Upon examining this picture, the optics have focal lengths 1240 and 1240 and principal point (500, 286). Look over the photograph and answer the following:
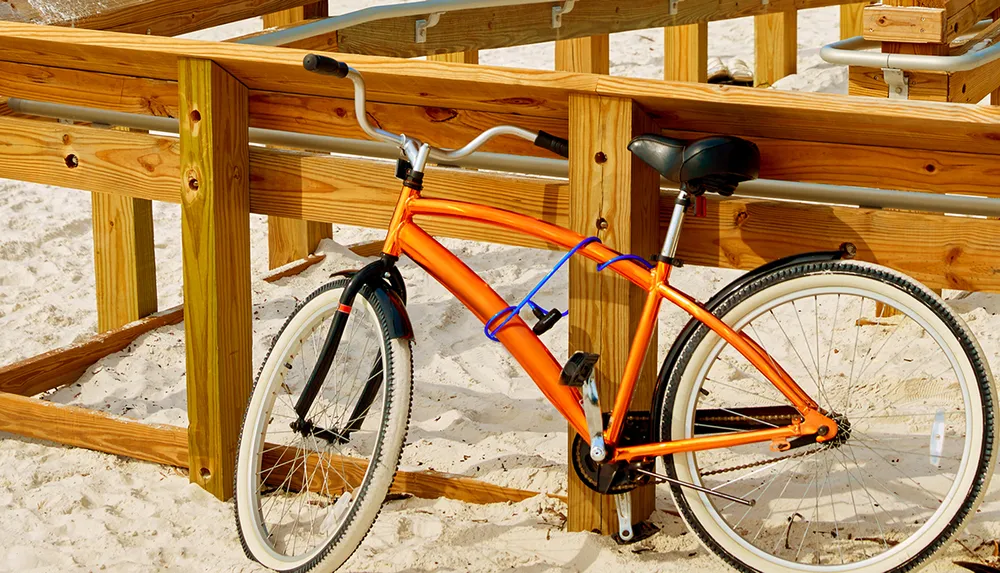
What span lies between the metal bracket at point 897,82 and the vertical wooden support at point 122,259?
9.46ft

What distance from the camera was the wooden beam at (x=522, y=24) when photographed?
5.02m

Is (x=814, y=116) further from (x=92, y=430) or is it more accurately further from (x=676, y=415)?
(x=92, y=430)

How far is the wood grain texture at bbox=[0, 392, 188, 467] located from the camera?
12.3 feet

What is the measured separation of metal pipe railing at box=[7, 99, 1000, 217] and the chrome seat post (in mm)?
460

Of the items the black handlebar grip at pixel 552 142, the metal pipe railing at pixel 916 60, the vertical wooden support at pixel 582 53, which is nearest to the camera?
the black handlebar grip at pixel 552 142

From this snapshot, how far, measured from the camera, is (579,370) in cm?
281

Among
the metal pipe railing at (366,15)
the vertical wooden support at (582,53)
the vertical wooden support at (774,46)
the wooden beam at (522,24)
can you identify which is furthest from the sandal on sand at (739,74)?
the metal pipe railing at (366,15)

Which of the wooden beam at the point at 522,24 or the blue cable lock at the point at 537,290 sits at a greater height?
the wooden beam at the point at 522,24

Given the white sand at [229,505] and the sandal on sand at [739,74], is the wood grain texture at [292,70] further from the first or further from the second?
the sandal on sand at [739,74]

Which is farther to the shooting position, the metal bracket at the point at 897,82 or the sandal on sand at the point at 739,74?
the sandal on sand at the point at 739,74

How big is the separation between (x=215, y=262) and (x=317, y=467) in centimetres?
65

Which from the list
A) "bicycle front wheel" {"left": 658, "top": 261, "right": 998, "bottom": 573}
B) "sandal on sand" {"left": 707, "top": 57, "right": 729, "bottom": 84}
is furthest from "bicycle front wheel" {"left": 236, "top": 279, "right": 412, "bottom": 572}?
"sandal on sand" {"left": 707, "top": 57, "right": 729, "bottom": 84}

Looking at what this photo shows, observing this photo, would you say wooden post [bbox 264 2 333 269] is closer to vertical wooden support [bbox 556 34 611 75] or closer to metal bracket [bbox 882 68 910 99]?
vertical wooden support [bbox 556 34 611 75]

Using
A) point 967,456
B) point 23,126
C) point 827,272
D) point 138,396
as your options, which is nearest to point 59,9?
point 23,126
